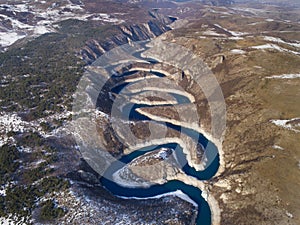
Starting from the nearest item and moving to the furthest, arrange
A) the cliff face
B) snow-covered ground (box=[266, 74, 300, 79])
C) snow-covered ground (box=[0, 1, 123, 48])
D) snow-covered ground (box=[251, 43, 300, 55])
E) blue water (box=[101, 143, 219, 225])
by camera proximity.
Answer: blue water (box=[101, 143, 219, 225]) < snow-covered ground (box=[266, 74, 300, 79]) < snow-covered ground (box=[251, 43, 300, 55]) < the cliff face < snow-covered ground (box=[0, 1, 123, 48])

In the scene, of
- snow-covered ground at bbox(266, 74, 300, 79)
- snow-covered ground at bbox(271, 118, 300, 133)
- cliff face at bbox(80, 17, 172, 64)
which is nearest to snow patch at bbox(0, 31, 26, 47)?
cliff face at bbox(80, 17, 172, 64)

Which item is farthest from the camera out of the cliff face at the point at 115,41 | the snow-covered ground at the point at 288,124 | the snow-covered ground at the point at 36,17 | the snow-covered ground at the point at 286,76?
the snow-covered ground at the point at 36,17

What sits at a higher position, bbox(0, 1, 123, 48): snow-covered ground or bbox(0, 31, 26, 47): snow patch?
bbox(0, 1, 123, 48): snow-covered ground

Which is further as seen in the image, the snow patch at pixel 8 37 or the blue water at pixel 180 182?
the snow patch at pixel 8 37

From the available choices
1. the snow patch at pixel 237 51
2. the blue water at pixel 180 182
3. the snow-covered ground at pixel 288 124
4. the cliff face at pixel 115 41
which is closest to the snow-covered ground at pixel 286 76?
the snow-covered ground at pixel 288 124

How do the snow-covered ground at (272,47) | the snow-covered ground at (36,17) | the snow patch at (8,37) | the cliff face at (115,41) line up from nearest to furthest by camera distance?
1. the snow-covered ground at (272,47)
2. the cliff face at (115,41)
3. the snow patch at (8,37)
4. the snow-covered ground at (36,17)

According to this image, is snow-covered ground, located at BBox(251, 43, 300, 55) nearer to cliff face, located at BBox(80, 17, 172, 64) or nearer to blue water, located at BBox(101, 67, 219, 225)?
blue water, located at BBox(101, 67, 219, 225)

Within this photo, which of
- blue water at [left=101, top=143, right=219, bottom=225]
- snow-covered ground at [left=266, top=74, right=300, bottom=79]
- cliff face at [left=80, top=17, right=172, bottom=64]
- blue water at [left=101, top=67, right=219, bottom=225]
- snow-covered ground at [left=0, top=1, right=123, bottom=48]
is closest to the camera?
blue water at [left=101, top=143, right=219, bottom=225]

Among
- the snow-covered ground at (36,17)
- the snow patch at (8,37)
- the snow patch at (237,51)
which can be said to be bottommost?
the snow patch at (237,51)

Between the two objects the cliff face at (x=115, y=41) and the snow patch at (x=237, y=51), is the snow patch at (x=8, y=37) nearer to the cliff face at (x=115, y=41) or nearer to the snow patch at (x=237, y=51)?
the cliff face at (x=115, y=41)

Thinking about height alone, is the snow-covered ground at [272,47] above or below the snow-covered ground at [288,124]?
above

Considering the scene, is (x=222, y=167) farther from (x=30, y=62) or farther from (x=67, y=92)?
(x=30, y=62)
